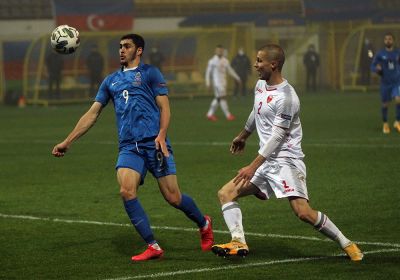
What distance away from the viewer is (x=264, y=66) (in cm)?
1027

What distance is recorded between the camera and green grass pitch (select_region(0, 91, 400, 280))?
10227 millimetres

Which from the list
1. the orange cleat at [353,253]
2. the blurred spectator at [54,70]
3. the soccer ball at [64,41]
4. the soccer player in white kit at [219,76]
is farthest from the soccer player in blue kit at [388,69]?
the blurred spectator at [54,70]

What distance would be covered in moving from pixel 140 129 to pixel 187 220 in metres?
2.81

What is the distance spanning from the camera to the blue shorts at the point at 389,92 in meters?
26.1

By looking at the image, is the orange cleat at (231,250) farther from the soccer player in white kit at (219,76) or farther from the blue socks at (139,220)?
the soccer player in white kit at (219,76)

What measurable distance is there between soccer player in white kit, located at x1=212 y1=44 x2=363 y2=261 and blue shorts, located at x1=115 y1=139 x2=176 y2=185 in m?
0.78

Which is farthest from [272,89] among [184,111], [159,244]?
[184,111]

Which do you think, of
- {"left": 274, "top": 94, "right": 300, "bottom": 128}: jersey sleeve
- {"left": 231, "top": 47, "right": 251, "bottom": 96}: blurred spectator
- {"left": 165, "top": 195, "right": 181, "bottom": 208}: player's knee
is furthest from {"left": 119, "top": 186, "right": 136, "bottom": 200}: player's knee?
{"left": 231, "top": 47, "right": 251, "bottom": 96}: blurred spectator

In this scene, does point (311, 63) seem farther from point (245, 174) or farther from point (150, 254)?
point (245, 174)

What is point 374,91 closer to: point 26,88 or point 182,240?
point 26,88

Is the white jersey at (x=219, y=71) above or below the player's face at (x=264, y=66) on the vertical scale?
below

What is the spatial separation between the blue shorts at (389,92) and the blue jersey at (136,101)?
15722 millimetres

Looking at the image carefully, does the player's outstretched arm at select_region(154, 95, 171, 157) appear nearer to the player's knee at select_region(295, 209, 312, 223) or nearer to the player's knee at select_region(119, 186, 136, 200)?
the player's knee at select_region(119, 186, 136, 200)

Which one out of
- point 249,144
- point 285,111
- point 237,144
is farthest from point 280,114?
point 249,144
